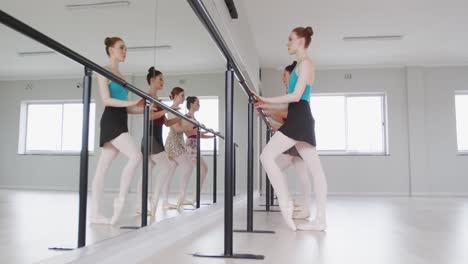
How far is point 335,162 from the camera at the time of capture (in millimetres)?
9062

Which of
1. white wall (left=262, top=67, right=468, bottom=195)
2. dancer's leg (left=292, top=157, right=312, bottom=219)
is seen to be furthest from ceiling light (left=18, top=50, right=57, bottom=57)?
white wall (left=262, top=67, right=468, bottom=195)

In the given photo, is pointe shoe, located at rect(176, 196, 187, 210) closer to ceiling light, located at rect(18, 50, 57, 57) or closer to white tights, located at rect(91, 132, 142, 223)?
white tights, located at rect(91, 132, 142, 223)

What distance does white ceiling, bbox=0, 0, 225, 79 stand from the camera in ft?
3.55

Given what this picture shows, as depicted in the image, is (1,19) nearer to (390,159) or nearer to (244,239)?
(244,239)

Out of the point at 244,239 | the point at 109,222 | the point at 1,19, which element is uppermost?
the point at 1,19

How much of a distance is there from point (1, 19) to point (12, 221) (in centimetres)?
58

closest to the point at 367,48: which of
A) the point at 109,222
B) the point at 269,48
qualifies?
the point at 269,48

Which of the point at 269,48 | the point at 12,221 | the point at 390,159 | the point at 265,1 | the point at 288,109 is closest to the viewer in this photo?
the point at 12,221

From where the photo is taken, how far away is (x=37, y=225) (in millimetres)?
1475

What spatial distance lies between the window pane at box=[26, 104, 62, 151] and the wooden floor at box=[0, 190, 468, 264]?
6.1 inches

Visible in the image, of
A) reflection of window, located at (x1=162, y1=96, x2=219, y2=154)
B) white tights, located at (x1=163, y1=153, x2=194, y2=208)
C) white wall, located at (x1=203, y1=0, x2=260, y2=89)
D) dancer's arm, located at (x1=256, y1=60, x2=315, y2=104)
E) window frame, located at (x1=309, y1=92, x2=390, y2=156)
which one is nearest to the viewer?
dancer's arm, located at (x1=256, y1=60, x2=315, y2=104)

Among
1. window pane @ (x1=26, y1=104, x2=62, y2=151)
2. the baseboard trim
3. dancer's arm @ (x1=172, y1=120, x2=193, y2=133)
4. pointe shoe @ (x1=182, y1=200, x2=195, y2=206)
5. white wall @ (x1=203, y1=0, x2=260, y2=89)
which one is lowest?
the baseboard trim

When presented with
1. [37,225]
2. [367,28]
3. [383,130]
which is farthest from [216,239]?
[383,130]

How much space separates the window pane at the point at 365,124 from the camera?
9.24 metres
